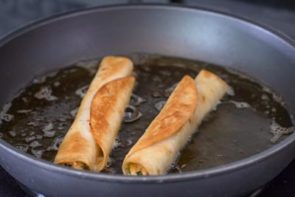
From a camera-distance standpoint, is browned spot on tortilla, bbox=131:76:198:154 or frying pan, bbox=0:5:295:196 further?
frying pan, bbox=0:5:295:196

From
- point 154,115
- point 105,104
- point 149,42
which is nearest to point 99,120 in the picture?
point 105,104

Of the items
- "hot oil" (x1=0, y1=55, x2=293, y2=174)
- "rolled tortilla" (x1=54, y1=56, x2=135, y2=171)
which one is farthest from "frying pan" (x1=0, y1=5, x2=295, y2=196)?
"rolled tortilla" (x1=54, y1=56, x2=135, y2=171)

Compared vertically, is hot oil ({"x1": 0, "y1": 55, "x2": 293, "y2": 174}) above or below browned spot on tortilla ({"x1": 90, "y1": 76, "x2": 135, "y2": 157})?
below

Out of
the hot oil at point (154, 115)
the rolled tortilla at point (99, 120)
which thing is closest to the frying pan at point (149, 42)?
the hot oil at point (154, 115)

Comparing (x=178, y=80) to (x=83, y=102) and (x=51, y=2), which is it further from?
(x=51, y=2)

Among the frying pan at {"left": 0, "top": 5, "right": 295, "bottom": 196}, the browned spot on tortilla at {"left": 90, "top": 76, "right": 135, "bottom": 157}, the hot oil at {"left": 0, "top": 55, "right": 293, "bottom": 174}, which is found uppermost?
the frying pan at {"left": 0, "top": 5, "right": 295, "bottom": 196}

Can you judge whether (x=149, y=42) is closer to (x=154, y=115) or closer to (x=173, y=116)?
(x=154, y=115)

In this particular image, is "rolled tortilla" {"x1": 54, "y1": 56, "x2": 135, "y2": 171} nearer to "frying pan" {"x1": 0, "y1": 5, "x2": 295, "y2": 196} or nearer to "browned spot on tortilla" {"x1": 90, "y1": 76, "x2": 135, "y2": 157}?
"browned spot on tortilla" {"x1": 90, "y1": 76, "x2": 135, "y2": 157}

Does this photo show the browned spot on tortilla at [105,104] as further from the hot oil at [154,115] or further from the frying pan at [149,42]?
the frying pan at [149,42]
